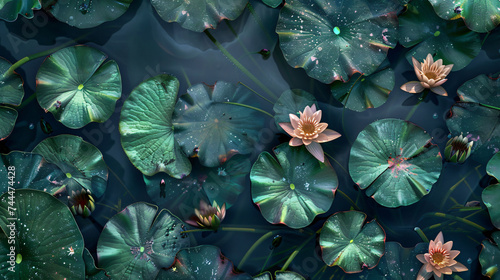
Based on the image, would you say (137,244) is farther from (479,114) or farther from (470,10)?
(470,10)

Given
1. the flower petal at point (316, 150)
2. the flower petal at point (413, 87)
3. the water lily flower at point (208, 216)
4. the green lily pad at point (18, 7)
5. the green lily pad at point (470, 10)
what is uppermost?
the green lily pad at point (18, 7)

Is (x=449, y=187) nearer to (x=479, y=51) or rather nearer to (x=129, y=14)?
(x=479, y=51)

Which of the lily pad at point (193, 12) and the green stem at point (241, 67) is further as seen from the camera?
the green stem at point (241, 67)

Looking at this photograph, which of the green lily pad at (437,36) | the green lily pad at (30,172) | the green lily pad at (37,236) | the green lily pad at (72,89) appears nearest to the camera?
the green lily pad at (37,236)

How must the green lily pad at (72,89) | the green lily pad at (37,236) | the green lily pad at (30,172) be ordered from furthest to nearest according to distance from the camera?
the green lily pad at (72,89) → the green lily pad at (30,172) → the green lily pad at (37,236)

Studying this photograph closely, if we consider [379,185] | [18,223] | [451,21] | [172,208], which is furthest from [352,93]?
[18,223]

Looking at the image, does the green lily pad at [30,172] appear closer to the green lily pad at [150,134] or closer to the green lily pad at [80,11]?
the green lily pad at [150,134]

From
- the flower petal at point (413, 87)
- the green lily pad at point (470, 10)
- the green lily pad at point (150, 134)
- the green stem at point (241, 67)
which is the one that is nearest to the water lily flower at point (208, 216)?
the green lily pad at point (150, 134)
